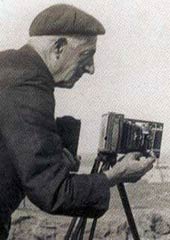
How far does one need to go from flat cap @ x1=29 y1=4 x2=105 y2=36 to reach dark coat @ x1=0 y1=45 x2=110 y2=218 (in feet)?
0.47

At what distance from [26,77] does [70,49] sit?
0.25 metres

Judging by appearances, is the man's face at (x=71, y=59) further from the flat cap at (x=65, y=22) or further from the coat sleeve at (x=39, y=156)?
the coat sleeve at (x=39, y=156)

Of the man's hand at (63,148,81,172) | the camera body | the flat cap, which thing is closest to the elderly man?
the flat cap

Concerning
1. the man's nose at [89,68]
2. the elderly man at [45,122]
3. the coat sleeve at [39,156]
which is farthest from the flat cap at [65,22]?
the coat sleeve at [39,156]

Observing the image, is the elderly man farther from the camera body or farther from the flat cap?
the camera body

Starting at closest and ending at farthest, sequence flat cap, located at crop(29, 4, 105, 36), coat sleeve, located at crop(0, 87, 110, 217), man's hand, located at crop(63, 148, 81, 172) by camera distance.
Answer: coat sleeve, located at crop(0, 87, 110, 217) < flat cap, located at crop(29, 4, 105, 36) < man's hand, located at crop(63, 148, 81, 172)

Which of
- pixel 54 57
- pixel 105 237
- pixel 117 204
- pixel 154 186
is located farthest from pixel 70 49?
pixel 154 186

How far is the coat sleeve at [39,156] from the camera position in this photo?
1789 millimetres

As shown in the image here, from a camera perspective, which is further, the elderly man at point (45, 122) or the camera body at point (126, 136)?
the camera body at point (126, 136)


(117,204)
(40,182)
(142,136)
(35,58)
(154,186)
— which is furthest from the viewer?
(154,186)

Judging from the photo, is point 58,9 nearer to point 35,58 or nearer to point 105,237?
point 35,58

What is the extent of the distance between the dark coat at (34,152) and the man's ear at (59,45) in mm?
111

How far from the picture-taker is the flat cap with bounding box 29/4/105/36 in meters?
2.01

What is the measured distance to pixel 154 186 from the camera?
6438mm
